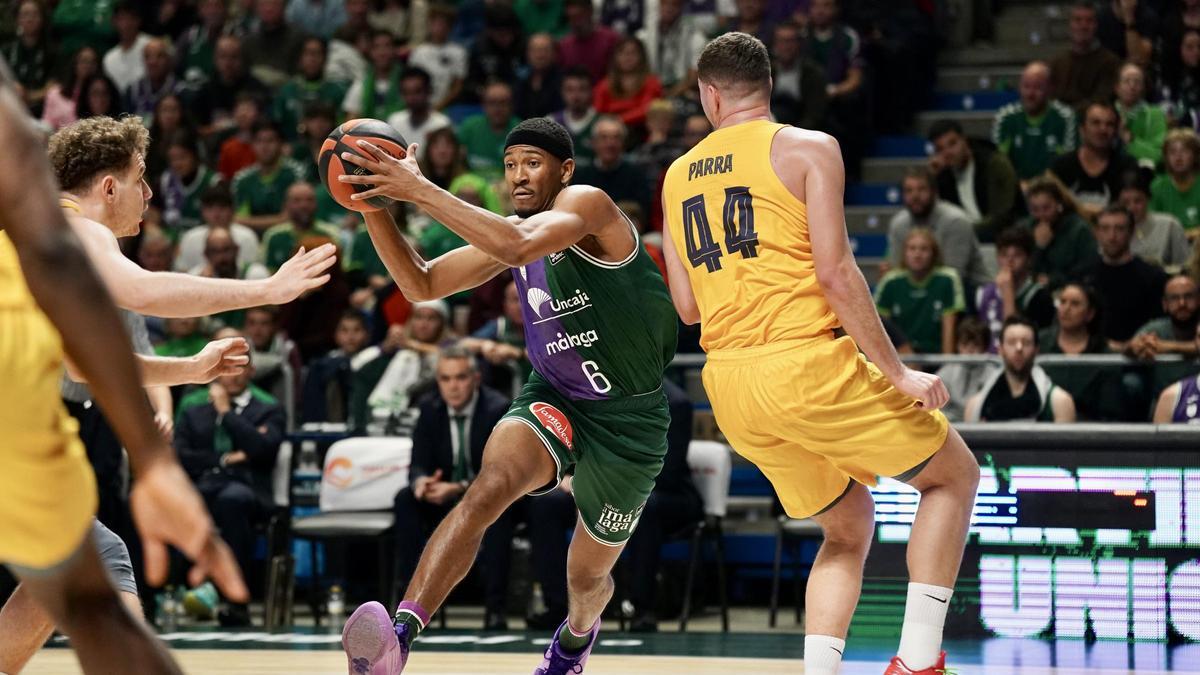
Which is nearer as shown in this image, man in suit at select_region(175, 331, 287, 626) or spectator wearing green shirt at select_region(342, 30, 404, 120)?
man in suit at select_region(175, 331, 287, 626)

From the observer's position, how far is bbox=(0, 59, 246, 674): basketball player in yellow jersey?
98.0 inches

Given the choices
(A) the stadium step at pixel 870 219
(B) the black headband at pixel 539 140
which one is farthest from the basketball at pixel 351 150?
(A) the stadium step at pixel 870 219

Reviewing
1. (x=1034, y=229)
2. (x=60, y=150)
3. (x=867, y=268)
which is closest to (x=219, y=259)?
(x=867, y=268)

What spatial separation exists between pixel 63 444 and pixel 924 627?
297 centimetres

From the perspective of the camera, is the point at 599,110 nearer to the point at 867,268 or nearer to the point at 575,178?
the point at 575,178

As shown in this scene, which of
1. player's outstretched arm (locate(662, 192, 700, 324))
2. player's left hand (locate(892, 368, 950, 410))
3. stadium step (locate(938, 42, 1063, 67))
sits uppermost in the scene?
stadium step (locate(938, 42, 1063, 67))

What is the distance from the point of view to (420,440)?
9602 millimetres

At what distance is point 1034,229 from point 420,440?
4584 mm

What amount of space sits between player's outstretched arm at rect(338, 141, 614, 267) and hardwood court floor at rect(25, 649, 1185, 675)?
240cm

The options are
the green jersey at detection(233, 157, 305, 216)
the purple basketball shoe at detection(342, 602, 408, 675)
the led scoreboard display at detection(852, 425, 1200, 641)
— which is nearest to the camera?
the purple basketball shoe at detection(342, 602, 408, 675)

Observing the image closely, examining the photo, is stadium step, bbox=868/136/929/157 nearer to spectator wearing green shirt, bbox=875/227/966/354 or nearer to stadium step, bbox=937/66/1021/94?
stadium step, bbox=937/66/1021/94

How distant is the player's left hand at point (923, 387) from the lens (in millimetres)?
4680

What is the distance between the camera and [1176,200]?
10914 millimetres

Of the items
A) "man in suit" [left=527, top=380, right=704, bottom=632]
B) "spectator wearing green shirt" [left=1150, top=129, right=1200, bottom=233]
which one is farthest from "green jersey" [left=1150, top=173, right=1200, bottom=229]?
"man in suit" [left=527, top=380, right=704, bottom=632]
